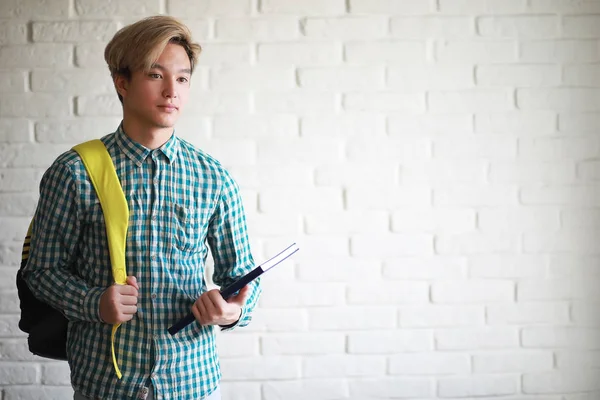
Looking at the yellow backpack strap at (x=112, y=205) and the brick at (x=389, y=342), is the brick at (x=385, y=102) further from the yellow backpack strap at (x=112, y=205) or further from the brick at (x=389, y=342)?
the yellow backpack strap at (x=112, y=205)

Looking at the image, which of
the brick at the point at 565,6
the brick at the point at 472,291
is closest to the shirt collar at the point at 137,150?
the brick at the point at 472,291

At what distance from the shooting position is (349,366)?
80.5 inches

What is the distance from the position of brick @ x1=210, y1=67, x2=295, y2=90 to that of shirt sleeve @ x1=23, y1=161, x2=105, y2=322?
790 mm

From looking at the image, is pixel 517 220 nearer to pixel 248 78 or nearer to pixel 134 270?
pixel 248 78

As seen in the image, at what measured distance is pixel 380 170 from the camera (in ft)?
6.61

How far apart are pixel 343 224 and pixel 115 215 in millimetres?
919

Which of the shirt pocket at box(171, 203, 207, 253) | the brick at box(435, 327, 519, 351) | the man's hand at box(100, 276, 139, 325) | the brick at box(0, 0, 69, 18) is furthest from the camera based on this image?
the brick at box(435, 327, 519, 351)

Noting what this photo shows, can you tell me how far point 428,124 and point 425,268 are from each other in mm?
458

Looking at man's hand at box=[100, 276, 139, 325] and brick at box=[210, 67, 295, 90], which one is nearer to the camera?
man's hand at box=[100, 276, 139, 325]

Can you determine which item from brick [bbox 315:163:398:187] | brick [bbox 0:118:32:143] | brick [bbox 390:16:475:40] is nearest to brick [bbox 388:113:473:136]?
brick [bbox 315:163:398:187]

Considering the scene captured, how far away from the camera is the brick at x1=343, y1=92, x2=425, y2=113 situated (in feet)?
6.57

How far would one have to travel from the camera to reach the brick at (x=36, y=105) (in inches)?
77.4

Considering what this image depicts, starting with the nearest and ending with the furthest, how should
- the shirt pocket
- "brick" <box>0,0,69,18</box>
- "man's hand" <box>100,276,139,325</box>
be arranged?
"man's hand" <box>100,276,139,325</box> < the shirt pocket < "brick" <box>0,0,69,18</box>

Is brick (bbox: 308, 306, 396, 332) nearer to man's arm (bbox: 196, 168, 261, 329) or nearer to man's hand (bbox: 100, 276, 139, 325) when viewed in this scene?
man's arm (bbox: 196, 168, 261, 329)
